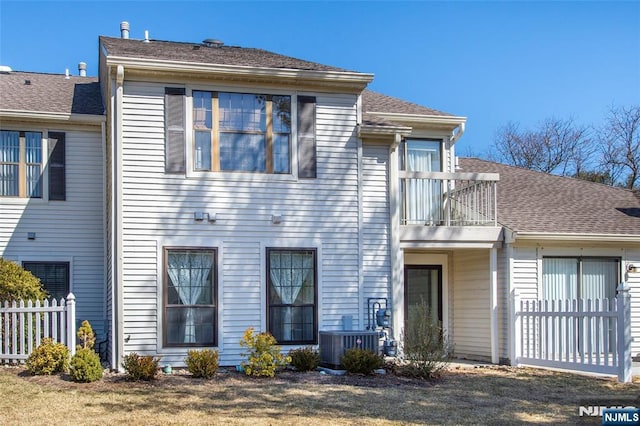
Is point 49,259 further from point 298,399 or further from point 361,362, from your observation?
point 298,399

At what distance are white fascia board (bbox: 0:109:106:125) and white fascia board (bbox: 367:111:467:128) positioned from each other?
595cm

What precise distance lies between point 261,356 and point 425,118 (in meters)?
7.34

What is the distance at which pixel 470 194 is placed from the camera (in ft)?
52.2

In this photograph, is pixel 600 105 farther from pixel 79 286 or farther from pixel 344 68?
pixel 79 286

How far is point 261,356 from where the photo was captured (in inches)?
482

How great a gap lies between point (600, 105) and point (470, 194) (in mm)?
23842

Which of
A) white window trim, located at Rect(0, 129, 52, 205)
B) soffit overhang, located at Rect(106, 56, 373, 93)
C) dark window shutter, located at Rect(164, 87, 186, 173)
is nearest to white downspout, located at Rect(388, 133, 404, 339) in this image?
soffit overhang, located at Rect(106, 56, 373, 93)

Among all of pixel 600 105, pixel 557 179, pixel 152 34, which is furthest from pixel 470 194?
pixel 600 105

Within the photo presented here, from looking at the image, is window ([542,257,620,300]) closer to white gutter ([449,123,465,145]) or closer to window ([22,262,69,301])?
white gutter ([449,123,465,145])

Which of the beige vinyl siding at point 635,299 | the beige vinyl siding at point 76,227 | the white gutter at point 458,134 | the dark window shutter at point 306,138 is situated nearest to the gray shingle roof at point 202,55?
the dark window shutter at point 306,138

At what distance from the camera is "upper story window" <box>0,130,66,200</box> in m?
15.1

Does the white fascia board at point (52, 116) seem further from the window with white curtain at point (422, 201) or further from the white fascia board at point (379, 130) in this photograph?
the window with white curtain at point (422, 201)

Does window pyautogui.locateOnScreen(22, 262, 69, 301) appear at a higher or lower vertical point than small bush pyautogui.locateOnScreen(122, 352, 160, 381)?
higher

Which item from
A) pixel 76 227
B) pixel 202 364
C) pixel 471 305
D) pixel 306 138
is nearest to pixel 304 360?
pixel 202 364
